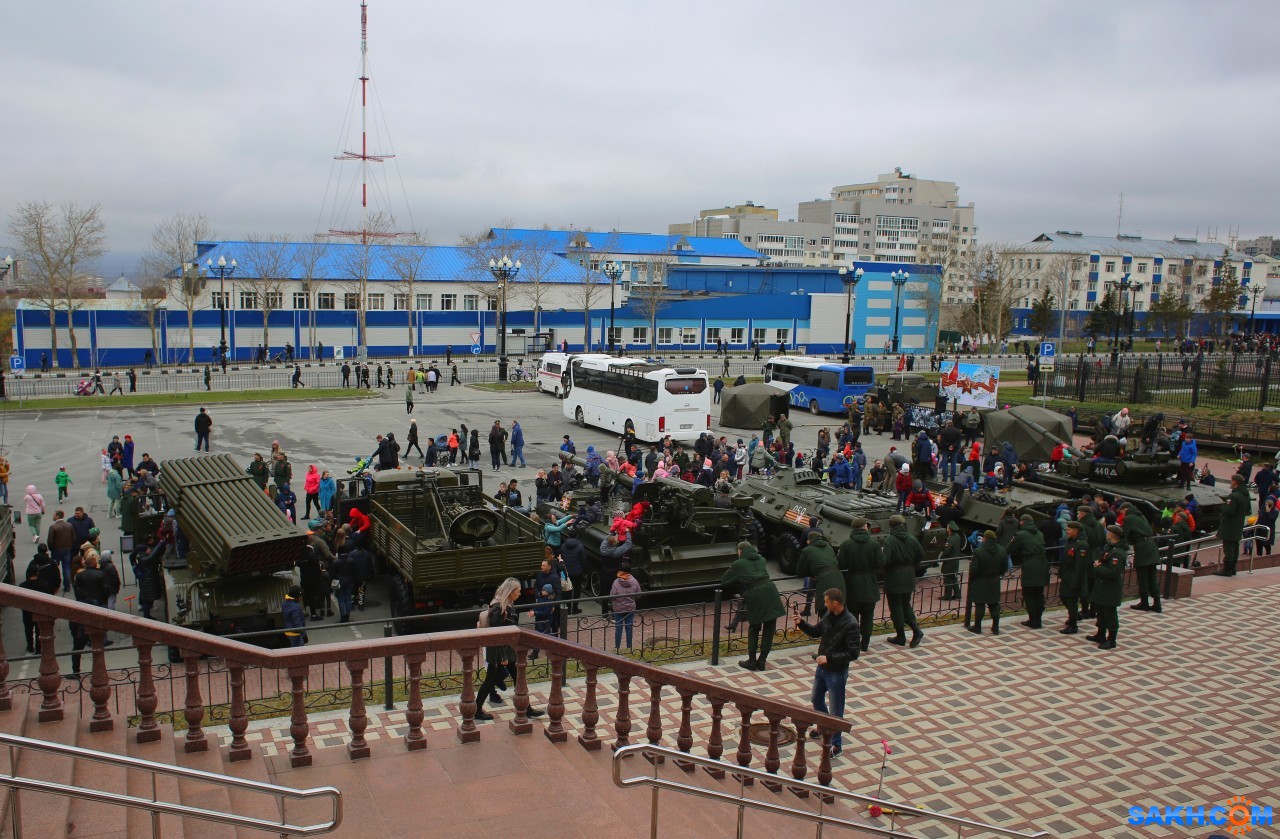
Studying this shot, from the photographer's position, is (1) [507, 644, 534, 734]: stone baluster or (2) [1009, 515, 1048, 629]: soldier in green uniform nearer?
(1) [507, 644, 534, 734]: stone baluster

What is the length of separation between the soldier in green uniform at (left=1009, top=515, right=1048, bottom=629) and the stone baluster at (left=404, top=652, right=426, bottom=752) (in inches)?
347

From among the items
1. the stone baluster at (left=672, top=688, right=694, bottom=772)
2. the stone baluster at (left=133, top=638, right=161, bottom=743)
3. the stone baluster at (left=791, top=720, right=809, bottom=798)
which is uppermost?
the stone baluster at (left=133, top=638, right=161, bottom=743)

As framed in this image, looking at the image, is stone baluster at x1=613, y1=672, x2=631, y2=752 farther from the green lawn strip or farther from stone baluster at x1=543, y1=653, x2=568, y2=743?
the green lawn strip

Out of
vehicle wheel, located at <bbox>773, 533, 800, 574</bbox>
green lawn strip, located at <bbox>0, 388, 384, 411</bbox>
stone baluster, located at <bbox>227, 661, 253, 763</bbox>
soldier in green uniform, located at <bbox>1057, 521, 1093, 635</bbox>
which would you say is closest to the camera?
stone baluster, located at <bbox>227, 661, 253, 763</bbox>

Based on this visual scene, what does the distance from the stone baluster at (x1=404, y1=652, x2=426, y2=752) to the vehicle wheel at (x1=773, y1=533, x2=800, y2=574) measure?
11.1 meters

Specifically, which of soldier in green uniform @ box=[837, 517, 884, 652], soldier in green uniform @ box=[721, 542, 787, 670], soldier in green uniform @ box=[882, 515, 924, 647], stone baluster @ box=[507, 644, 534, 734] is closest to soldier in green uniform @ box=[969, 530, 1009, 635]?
soldier in green uniform @ box=[882, 515, 924, 647]

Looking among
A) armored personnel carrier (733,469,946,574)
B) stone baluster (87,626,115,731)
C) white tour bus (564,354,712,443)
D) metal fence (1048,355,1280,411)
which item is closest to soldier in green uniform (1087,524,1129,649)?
armored personnel carrier (733,469,946,574)

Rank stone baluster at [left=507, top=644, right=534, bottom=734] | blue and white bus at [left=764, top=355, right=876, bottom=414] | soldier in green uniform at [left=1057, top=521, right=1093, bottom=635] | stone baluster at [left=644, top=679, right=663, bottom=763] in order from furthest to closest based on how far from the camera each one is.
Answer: blue and white bus at [left=764, top=355, right=876, bottom=414]
soldier in green uniform at [left=1057, top=521, right=1093, bottom=635]
stone baluster at [left=644, top=679, right=663, bottom=763]
stone baluster at [left=507, top=644, right=534, bottom=734]

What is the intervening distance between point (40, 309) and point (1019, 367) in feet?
207

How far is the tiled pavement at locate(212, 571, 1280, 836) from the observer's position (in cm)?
835

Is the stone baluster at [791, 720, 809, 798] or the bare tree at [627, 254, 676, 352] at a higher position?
the bare tree at [627, 254, 676, 352]

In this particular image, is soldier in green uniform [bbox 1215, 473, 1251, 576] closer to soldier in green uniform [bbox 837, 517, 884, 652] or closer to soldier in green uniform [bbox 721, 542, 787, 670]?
soldier in green uniform [bbox 837, 517, 884, 652]

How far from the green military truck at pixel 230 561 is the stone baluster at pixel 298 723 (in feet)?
17.7

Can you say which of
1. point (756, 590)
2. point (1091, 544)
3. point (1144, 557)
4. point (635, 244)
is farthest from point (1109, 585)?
point (635, 244)
